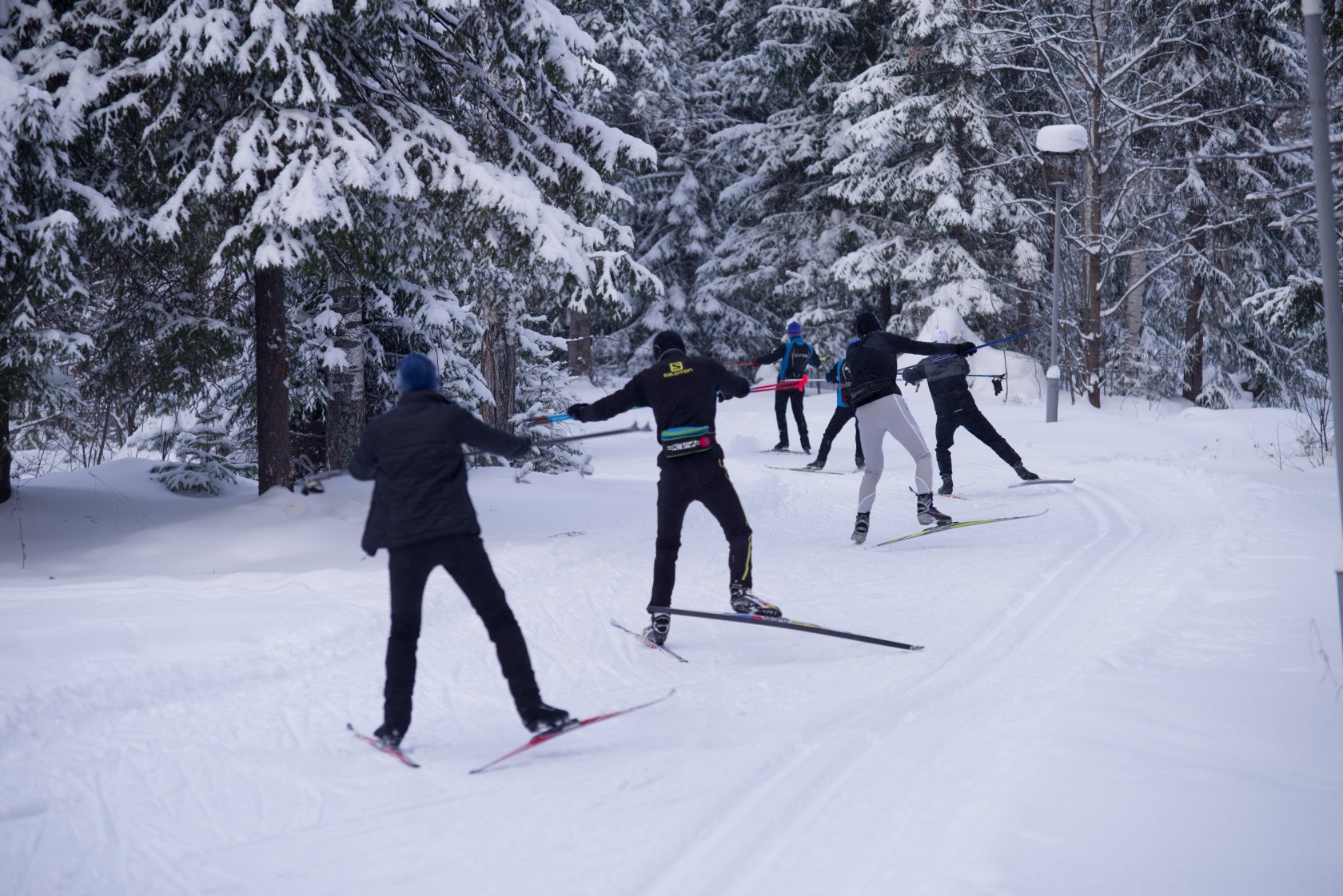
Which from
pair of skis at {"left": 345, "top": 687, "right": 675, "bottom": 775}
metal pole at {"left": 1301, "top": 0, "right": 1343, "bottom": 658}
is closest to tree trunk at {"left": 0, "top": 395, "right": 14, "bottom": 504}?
pair of skis at {"left": 345, "top": 687, "right": 675, "bottom": 775}

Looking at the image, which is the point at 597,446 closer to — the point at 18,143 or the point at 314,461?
the point at 314,461

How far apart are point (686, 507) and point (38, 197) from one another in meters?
5.27

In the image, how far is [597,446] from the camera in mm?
23719

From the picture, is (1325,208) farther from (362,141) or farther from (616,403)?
(362,141)

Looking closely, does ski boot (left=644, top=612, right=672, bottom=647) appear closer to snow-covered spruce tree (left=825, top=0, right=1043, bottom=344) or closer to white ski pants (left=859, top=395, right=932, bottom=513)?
white ski pants (left=859, top=395, right=932, bottom=513)

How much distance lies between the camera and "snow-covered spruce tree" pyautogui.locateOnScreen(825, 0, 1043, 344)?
23.1 metres

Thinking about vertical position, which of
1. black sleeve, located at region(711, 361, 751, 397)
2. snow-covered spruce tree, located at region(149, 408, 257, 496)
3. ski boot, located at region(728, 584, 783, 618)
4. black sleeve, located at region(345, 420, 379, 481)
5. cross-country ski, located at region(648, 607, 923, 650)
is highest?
black sleeve, located at region(711, 361, 751, 397)

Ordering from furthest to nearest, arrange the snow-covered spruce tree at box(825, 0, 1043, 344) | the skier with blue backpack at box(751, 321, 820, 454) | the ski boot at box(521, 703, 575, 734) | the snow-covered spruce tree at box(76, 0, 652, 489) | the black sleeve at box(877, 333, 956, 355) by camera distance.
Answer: the snow-covered spruce tree at box(825, 0, 1043, 344)
the skier with blue backpack at box(751, 321, 820, 454)
the black sleeve at box(877, 333, 956, 355)
the snow-covered spruce tree at box(76, 0, 652, 489)
the ski boot at box(521, 703, 575, 734)

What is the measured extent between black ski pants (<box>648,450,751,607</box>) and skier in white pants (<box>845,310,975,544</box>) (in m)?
3.57

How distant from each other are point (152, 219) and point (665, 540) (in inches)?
185

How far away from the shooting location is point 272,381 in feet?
31.6

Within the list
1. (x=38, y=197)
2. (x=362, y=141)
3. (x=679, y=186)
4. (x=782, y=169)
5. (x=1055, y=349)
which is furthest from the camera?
(x=679, y=186)

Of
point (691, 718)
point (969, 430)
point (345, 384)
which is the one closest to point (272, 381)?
point (345, 384)

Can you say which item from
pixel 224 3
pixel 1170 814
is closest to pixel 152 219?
pixel 224 3
